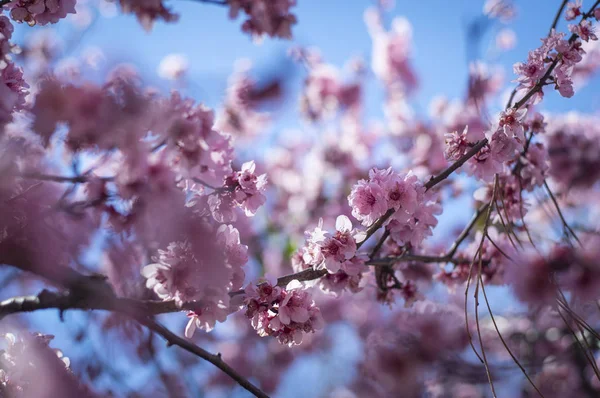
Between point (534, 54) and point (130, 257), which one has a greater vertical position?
point (534, 54)

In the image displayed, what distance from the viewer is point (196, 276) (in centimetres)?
147

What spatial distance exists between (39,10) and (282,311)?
1.39m

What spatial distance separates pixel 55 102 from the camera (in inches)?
57.5

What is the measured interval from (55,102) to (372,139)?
6.10 metres

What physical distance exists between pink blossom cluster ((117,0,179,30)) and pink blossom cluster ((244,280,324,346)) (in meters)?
1.34

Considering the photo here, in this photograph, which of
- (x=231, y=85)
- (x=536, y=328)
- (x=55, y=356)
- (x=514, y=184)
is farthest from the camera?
(x=231, y=85)

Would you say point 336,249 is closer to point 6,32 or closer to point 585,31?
point 585,31

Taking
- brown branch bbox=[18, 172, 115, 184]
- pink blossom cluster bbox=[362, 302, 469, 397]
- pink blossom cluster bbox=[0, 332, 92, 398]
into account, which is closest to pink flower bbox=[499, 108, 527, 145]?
brown branch bbox=[18, 172, 115, 184]

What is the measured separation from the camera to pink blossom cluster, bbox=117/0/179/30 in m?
2.08

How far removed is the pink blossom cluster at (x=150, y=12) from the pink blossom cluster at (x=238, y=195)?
2.96ft

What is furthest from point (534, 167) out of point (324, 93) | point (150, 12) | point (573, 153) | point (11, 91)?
point (324, 93)

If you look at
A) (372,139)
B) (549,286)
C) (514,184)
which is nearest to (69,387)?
(549,286)

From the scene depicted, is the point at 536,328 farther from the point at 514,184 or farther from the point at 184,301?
the point at 184,301

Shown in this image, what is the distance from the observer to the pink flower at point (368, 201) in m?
1.59
